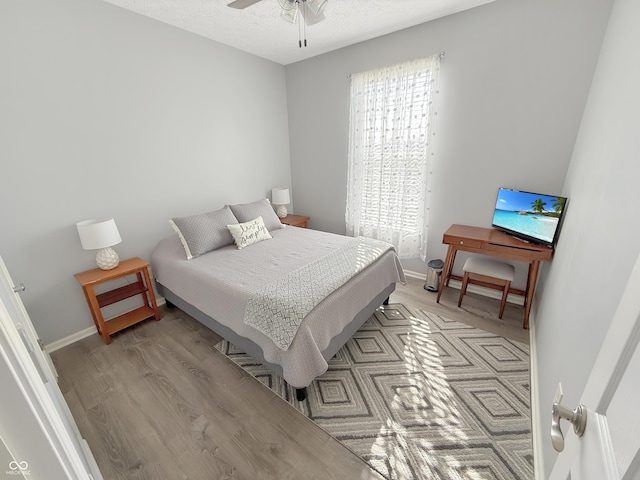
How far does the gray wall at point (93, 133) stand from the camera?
1.90 meters

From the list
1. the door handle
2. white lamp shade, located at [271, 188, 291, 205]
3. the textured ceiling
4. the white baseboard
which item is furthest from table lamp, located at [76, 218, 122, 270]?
the door handle

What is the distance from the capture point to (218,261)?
7.79 ft

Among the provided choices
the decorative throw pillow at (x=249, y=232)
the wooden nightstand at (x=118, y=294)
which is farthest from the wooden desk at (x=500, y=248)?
the wooden nightstand at (x=118, y=294)

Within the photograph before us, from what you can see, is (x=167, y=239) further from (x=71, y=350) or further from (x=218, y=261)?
(x=71, y=350)

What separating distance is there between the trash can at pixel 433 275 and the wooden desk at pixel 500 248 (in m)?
0.15

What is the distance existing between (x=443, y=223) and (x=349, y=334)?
1742mm

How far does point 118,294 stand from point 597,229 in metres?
3.33

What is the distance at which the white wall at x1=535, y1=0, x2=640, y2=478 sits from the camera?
0.91 metres

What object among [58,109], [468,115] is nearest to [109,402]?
[58,109]

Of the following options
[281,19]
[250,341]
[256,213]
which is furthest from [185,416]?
[281,19]

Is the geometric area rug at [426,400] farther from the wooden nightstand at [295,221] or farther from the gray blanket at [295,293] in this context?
the wooden nightstand at [295,221]

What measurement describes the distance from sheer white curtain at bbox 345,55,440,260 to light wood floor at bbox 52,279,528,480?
4.71 feet

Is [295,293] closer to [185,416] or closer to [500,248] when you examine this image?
[185,416]

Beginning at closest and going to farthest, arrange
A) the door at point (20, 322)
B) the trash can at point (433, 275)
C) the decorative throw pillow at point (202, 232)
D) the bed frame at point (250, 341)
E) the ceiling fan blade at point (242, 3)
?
Answer: the door at point (20, 322) → the ceiling fan blade at point (242, 3) → the bed frame at point (250, 341) → the decorative throw pillow at point (202, 232) → the trash can at point (433, 275)
